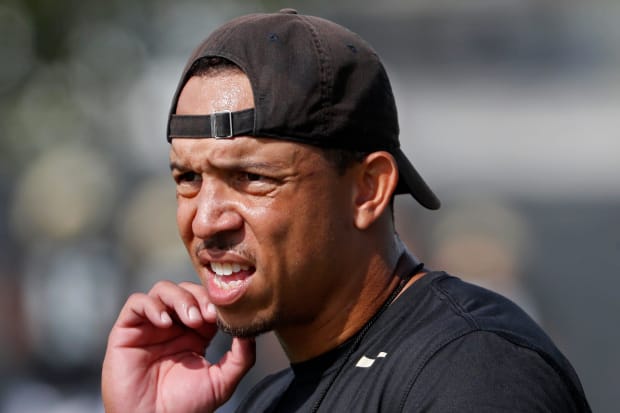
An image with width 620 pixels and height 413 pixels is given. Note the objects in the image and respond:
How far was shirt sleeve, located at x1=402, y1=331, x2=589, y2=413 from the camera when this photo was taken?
2.49 metres

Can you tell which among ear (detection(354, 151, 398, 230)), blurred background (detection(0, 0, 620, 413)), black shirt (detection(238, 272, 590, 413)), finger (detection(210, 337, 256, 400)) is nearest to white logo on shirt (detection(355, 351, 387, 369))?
black shirt (detection(238, 272, 590, 413))

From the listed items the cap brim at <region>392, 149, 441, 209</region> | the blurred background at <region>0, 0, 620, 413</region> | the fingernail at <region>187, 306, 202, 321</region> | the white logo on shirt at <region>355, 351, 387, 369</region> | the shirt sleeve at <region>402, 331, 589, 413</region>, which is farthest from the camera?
the blurred background at <region>0, 0, 620, 413</region>

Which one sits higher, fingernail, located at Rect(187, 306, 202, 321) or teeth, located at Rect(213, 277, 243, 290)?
teeth, located at Rect(213, 277, 243, 290)

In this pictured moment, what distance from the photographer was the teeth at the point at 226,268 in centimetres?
299

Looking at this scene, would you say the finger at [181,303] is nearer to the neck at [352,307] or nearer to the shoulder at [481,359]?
the neck at [352,307]

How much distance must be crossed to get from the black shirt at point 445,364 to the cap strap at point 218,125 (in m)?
0.61

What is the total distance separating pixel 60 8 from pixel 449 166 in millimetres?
5855

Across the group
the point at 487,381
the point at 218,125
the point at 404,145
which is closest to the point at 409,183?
the point at 218,125

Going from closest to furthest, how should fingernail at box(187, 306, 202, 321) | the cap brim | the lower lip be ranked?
the lower lip, the cap brim, fingernail at box(187, 306, 202, 321)

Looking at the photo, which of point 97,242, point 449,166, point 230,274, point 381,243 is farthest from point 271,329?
point 449,166

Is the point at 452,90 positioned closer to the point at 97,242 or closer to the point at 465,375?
the point at 97,242

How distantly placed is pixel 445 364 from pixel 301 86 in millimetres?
814

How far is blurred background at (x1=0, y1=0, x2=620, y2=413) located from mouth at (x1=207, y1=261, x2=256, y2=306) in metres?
6.98

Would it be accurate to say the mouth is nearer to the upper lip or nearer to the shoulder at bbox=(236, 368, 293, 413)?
the upper lip
